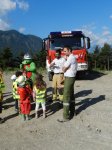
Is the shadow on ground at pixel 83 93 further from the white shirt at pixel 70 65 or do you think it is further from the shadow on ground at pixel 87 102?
the white shirt at pixel 70 65

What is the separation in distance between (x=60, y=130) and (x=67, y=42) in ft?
37.7

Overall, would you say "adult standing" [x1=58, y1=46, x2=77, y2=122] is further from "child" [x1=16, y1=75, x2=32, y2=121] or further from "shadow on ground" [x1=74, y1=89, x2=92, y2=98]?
"shadow on ground" [x1=74, y1=89, x2=92, y2=98]

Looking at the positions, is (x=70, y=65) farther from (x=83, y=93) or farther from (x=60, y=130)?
(x=83, y=93)

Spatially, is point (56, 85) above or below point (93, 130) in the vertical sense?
above

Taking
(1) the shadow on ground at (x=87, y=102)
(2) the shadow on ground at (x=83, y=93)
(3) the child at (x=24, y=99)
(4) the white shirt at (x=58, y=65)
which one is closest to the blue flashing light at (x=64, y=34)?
(2) the shadow on ground at (x=83, y=93)

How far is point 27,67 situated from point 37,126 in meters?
2.75

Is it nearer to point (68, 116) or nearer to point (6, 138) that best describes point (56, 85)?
point (68, 116)

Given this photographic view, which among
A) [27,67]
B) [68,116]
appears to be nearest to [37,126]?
[68,116]

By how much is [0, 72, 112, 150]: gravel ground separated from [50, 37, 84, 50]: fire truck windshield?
767 cm

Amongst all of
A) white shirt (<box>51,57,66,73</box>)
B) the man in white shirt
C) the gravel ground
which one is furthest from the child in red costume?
white shirt (<box>51,57,66,73</box>)

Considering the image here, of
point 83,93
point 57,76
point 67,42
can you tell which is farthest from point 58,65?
point 67,42

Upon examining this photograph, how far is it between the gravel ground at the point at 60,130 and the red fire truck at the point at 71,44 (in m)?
7.23

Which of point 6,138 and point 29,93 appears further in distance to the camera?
point 29,93

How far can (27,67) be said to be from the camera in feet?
40.1
